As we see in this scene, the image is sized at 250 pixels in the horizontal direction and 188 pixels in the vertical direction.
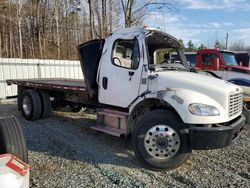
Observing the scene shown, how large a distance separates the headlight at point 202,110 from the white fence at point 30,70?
34.4ft

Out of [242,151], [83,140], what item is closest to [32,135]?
[83,140]

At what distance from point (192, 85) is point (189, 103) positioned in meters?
0.46

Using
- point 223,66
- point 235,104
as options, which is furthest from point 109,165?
point 223,66

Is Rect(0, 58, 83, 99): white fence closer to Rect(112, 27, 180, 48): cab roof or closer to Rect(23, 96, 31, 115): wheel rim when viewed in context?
Rect(23, 96, 31, 115): wheel rim

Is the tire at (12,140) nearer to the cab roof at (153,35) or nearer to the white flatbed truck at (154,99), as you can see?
the white flatbed truck at (154,99)

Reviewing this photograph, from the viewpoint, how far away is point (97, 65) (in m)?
6.41

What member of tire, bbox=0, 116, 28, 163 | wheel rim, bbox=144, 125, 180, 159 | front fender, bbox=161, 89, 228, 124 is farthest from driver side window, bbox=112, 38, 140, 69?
tire, bbox=0, 116, 28, 163

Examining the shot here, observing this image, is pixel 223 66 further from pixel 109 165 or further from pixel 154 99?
pixel 109 165

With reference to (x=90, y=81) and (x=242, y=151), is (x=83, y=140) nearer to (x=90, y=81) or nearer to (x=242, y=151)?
(x=90, y=81)

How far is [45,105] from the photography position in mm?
8242

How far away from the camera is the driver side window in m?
5.37

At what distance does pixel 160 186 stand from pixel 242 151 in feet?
8.01

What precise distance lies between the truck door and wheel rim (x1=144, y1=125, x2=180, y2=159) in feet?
2.99

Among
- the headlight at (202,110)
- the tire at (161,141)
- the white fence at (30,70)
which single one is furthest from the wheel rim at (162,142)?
the white fence at (30,70)
